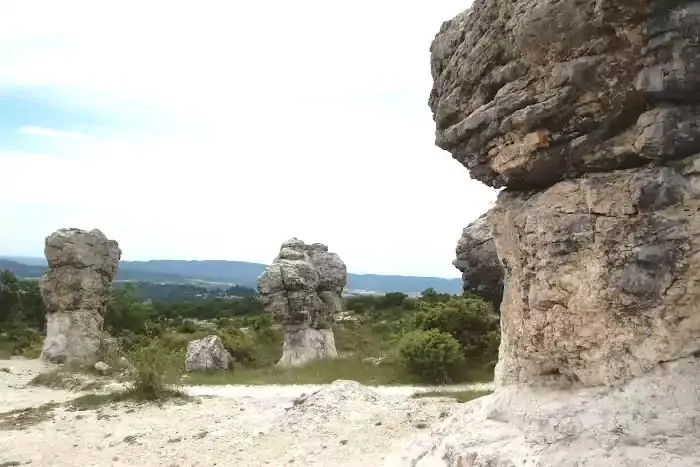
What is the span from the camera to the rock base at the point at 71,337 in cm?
2383

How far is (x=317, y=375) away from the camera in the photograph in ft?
66.0

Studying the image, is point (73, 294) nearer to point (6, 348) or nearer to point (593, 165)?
point (6, 348)

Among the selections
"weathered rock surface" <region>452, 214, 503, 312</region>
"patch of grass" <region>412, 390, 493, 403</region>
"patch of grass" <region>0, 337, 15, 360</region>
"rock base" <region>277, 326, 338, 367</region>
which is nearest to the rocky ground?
"patch of grass" <region>412, 390, 493, 403</region>

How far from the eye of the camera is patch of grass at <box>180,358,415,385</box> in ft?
62.4

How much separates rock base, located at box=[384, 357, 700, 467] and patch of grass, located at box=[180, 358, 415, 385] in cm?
1108

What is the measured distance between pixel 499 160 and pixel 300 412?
8.65 metres

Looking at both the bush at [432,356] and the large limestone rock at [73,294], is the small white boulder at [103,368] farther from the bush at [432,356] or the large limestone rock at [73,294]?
the bush at [432,356]

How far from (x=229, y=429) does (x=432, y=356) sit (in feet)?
22.1

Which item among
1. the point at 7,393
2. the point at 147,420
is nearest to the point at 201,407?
the point at 147,420

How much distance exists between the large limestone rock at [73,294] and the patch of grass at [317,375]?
6.05 meters

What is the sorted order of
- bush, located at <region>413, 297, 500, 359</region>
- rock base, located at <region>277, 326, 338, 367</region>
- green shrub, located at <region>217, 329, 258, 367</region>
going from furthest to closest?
1. green shrub, located at <region>217, 329, 258, 367</region>
2. rock base, located at <region>277, 326, 338, 367</region>
3. bush, located at <region>413, 297, 500, 359</region>

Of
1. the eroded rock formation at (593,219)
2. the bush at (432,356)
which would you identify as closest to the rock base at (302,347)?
the bush at (432,356)

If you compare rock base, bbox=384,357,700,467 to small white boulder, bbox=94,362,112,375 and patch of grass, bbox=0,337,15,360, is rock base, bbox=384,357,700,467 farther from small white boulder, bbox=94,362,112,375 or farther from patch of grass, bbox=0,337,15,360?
patch of grass, bbox=0,337,15,360

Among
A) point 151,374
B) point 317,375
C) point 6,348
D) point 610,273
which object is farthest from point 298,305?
point 610,273
